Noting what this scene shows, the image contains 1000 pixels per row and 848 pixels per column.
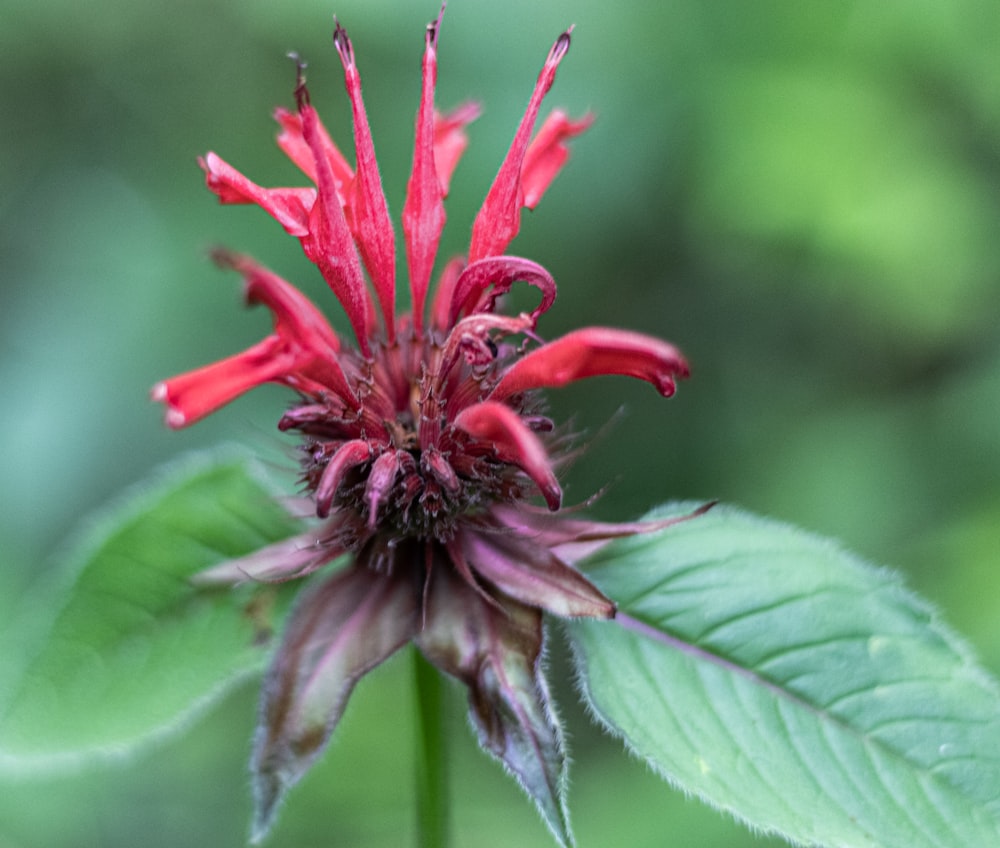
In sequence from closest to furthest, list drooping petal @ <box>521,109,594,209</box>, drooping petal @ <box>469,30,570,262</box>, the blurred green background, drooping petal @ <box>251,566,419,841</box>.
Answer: drooping petal @ <box>251,566,419,841</box>
drooping petal @ <box>469,30,570,262</box>
drooping petal @ <box>521,109,594,209</box>
the blurred green background

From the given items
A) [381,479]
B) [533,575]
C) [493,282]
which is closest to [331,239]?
[493,282]

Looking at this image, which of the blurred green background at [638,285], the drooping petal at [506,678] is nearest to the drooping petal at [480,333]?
the drooping petal at [506,678]

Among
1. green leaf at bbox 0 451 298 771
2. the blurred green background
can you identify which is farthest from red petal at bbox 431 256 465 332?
the blurred green background

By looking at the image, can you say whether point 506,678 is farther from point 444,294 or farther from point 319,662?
point 444,294

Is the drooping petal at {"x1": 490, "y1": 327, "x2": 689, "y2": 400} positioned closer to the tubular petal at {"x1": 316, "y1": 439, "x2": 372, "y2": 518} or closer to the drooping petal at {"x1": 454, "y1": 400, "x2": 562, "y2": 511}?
the drooping petal at {"x1": 454, "y1": 400, "x2": 562, "y2": 511}

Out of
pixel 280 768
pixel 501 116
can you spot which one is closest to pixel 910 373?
pixel 501 116

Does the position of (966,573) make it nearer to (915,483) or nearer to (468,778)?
(915,483)

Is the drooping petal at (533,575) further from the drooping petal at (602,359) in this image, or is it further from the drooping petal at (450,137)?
the drooping petal at (450,137)
